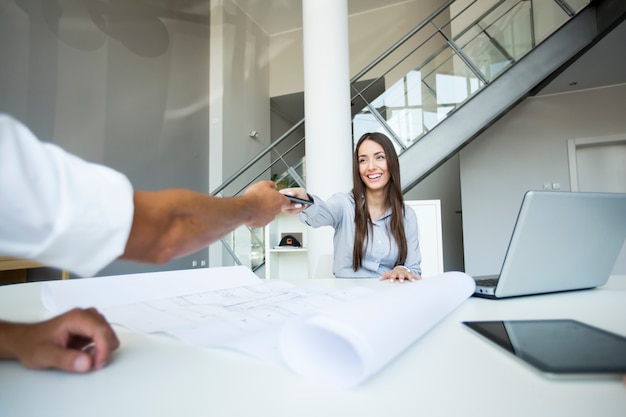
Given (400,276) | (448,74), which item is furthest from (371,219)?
(448,74)

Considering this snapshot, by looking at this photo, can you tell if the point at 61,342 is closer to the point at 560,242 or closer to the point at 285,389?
the point at 285,389

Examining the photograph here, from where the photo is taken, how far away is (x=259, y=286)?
0.89 m

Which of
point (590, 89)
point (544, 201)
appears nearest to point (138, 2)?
point (544, 201)

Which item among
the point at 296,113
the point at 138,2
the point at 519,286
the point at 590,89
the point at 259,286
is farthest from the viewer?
the point at 296,113

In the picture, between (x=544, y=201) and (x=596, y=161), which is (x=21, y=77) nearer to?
(x=544, y=201)

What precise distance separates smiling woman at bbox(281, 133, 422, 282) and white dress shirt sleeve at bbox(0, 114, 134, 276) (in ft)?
3.74

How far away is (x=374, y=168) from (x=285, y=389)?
59.7 inches

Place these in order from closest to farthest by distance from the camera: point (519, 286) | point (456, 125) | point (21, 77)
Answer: point (519, 286), point (21, 77), point (456, 125)

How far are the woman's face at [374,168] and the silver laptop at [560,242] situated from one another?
39.5 inches

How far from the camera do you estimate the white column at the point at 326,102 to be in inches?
95.8

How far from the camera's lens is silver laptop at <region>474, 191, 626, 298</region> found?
644mm

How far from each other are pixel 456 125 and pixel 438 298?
106 inches

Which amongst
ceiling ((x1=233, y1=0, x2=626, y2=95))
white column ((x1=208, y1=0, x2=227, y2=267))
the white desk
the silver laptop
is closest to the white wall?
ceiling ((x1=233, y1=0, x2=626, y2=95))

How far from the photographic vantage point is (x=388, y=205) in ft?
5.85
